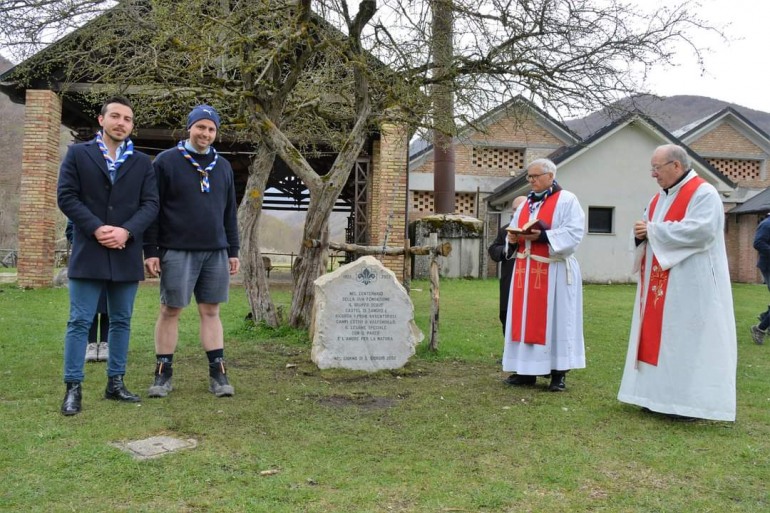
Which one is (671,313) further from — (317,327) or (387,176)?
(387,176)

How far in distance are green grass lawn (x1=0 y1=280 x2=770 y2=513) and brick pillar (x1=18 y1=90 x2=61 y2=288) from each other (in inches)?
308

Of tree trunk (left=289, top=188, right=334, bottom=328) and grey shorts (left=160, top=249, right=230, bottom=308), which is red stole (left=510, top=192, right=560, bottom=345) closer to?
grey shorts (left=160, top=249, right=230, bottom=308)

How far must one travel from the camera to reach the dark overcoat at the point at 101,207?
431 centimetres

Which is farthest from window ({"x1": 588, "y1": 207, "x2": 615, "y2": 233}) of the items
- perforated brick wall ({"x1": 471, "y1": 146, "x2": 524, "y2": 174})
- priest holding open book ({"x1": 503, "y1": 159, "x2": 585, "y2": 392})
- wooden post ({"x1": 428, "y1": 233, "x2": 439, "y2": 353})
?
priest holding open book ({"x1": 503, "y1": 159, "x2": 585, "y2": 392})

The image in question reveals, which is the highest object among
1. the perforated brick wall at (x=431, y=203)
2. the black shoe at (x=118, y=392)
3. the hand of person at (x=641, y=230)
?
the perforated brick wall at (x=431, y=203)

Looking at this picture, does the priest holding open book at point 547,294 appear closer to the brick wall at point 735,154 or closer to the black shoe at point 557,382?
the black shoe at point 557,382

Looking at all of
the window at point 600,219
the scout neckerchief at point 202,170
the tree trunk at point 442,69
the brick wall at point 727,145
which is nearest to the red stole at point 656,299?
the tree trunk at point 442,69

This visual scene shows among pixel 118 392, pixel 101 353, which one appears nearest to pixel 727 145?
pixel 101 353

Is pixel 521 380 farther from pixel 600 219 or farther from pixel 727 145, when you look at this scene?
pixel 727 145

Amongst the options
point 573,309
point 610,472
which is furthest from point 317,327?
point 610,472

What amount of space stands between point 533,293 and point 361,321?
1.68 metres

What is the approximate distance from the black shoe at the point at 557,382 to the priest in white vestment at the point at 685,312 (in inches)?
31.3

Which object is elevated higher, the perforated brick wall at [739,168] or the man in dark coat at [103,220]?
the perforated brick wall at [739,168]

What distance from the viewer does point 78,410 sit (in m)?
4.37
